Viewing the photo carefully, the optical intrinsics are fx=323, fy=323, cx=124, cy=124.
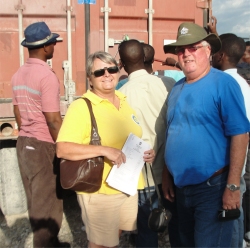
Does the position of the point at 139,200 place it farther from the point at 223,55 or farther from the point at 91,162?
the point at 223,55

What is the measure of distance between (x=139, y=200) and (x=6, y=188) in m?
1.65

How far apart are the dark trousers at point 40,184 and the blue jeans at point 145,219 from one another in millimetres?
728

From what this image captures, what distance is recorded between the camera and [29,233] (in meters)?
3.20

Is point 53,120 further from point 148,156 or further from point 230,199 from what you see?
point 230,199

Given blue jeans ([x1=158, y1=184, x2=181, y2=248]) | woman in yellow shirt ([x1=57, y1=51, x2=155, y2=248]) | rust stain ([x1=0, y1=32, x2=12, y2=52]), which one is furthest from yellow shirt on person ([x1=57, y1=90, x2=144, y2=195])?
rust stain ([x1=0, y1=32, x2=12, y2=52])

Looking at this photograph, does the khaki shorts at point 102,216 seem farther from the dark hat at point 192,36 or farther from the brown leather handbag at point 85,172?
the dark hat at point 192,36

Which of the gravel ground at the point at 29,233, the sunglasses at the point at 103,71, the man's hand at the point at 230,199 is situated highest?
the sunglasses at the point at 103,71

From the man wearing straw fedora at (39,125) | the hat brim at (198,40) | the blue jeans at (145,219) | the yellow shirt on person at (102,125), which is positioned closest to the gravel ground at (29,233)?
the man wearing straw fedora at (39,125)

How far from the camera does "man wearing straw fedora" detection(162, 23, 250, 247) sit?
69.2 inches

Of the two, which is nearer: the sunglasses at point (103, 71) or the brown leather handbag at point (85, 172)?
the brown leather handbag at point (85, 172)

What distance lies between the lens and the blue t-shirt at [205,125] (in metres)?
1.75

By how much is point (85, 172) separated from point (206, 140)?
27.9 inches

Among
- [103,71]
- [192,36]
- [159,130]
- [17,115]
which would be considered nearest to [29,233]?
[17,115]

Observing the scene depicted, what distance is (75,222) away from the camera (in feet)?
11.2
